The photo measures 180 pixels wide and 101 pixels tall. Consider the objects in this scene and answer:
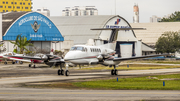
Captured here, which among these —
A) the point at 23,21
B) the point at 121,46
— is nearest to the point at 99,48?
the point at 23,21

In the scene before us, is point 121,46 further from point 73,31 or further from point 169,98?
point 169,98

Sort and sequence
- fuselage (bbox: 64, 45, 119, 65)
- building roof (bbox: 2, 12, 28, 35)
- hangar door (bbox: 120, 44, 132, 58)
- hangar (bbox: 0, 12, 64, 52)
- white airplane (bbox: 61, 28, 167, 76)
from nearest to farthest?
fuselage (bbox: 64, 45, 119, 65) → white airplane (bbox: 61, 28, 167, 76) → hangar (bbox: 0, 12, 64, 52) → building roof (bbox: 2, 12, 28, 35) → hangar door (bbox: 120, 44, 132, 58)

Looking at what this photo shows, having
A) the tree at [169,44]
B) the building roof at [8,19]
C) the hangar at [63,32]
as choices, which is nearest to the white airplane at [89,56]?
the hangar at [63,32]

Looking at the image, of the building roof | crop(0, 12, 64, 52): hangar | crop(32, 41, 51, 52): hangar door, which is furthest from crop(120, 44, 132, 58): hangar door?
the building roof

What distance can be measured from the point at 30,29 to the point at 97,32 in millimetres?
23084

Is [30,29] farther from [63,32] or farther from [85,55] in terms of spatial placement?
[85,55]

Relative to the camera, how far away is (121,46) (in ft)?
351

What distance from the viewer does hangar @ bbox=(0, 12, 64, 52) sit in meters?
79.5

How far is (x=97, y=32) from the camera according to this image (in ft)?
317

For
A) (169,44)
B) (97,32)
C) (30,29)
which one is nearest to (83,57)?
(30,29)

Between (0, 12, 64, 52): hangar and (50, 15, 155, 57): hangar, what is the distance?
869 cm

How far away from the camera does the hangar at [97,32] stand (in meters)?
97.2

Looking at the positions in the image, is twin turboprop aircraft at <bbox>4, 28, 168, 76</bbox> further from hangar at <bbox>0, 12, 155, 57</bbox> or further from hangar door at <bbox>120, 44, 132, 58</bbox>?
hangar door at <bbox>120, 44, 132, 58</bbox>

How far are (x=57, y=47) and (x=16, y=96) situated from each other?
7213cm
